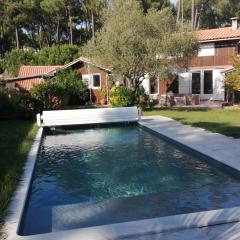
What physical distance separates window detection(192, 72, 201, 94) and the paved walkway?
515 inches

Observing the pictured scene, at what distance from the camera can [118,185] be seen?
932 cm

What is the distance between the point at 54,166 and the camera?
37.4 ft

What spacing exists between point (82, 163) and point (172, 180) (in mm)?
3010

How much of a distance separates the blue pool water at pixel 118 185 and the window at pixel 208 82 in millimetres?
18525

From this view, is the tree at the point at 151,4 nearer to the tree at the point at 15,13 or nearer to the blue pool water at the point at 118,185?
the tree at the point at 15,13

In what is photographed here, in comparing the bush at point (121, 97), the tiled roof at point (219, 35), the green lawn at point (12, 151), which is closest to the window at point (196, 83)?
the tiled roof at point (219, 35)

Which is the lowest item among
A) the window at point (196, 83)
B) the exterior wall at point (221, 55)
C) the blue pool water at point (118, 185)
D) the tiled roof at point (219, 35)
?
the blue pool water at point (118, 185)

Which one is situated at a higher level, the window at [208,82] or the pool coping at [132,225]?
the window at [208,82]

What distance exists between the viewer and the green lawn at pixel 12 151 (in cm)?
766

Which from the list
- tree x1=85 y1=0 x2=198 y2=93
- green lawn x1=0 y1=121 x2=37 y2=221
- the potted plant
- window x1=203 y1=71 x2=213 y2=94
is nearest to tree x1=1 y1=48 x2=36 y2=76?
the potted plant

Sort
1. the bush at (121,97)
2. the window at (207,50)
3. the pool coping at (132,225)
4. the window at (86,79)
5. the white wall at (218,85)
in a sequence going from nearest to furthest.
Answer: the pool coping at (132,225) → the bush at (121,97) → the white wall at (218,85) → the window at (207,50) → the window at (86,79)

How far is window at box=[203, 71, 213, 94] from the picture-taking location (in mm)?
32344

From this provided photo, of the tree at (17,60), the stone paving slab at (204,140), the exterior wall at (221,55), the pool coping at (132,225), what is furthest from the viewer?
the tree at (17,60)

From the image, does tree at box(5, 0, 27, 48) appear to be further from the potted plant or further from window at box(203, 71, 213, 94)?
window at box(203, 71, 213, 94)
